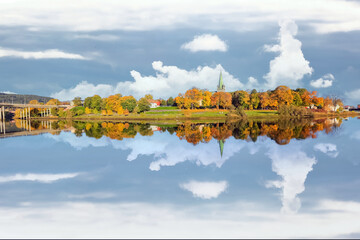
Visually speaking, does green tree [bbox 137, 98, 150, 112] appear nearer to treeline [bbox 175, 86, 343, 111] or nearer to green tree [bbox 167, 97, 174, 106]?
treeline [bbox 175, 86, 343, 111]

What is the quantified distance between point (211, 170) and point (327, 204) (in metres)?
9.15

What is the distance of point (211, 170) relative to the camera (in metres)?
24.0

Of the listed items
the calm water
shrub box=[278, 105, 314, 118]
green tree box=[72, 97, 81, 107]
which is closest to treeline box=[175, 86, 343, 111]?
shrub box=[278, 105, 314, 118]

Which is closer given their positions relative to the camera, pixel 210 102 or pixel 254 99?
pixel 254 99

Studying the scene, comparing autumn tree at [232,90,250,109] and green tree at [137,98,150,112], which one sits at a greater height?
autumn tree at [232,90,250,109]

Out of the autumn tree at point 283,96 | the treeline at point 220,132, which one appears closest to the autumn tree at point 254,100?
the autumn tree at point 283,96

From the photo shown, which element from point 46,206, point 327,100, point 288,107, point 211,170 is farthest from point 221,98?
point 46,206

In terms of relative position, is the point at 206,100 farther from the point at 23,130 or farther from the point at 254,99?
the point at 23,130

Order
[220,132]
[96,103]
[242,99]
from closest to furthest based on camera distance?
[220,132] → [242,99] → [96,103]

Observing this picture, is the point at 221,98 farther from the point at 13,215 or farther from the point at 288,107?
the point at 13,215

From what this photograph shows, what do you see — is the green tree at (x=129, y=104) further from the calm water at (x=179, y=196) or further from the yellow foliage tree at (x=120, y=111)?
the calm water at (x=179, y=196)

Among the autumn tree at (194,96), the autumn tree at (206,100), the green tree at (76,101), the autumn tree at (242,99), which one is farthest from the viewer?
the green tree at (76,101)

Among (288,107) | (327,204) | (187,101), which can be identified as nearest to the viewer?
(327,204)

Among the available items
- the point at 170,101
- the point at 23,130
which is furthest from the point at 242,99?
the point at 23,130
